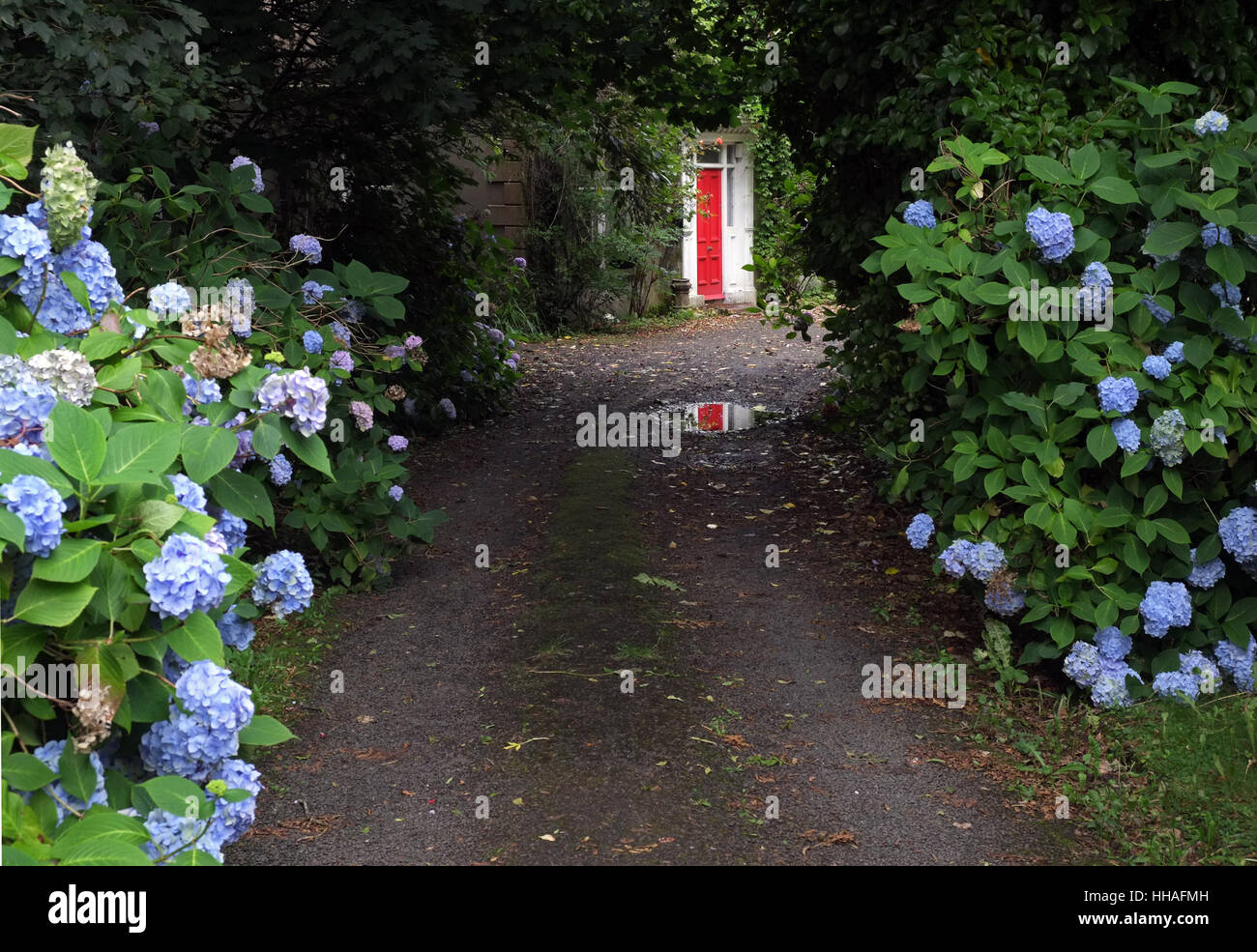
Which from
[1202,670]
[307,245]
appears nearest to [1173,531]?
[1202,670]

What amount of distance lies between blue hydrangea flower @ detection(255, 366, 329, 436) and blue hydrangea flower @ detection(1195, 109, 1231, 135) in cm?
320

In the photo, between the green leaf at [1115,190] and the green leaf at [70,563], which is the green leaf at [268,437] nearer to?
the green leaf at [70,563]

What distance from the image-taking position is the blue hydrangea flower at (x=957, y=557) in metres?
4.31

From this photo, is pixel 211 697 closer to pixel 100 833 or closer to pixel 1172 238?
pixel 100 833

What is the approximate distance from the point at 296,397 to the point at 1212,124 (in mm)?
3289

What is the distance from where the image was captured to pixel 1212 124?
12.9 ft

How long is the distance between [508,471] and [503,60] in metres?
2.81

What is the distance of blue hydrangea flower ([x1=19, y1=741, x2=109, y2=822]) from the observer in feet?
5.94

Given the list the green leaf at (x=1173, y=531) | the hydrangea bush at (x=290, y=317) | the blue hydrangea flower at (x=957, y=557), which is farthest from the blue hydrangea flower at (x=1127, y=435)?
the hydrangea bush at (x=290, y=317)

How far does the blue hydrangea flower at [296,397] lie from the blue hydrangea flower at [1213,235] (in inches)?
122

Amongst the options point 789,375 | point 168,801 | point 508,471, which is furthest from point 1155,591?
point 789,375

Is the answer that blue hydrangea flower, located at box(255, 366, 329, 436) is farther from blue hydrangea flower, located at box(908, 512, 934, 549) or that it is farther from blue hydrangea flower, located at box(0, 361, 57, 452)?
blue hydrangea flower, located at box(908, 512, 934, 549)

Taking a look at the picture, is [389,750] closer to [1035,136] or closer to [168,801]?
[168,801]

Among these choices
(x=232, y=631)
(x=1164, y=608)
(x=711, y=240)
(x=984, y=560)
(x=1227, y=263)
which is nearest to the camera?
(x=232, y=631)
